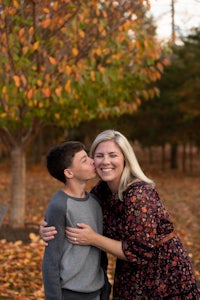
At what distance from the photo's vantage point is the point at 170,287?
314 centimetres

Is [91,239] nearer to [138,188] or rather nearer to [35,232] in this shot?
[138,188]

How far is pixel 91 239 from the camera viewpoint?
9.79 ft

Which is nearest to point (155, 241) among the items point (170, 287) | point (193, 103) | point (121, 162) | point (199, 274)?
point (170, 287)

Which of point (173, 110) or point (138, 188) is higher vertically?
point (173, 110)

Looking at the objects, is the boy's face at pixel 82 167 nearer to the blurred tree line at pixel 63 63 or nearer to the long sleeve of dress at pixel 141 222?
the long sleeve of dress at pixel 141 222

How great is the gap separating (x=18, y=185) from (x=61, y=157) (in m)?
6.79

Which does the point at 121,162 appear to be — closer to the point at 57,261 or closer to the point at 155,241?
the point at 155,241

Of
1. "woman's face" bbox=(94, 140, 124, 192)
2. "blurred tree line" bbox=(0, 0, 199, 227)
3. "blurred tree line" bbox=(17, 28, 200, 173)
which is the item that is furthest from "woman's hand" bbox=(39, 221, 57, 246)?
"blurred tree line" bbox=(17, 28, 200, 173)

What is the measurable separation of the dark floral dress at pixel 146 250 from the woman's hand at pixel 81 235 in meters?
0.21

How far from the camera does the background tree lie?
755cm

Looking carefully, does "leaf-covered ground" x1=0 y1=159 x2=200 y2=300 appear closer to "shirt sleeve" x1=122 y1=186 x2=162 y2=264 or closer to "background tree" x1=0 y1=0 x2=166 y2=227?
"background tree" x1=0 y1=0 x2=166 y2=227

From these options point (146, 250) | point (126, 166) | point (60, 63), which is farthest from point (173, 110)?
point (146, 250)

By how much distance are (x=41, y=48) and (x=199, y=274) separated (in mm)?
4407

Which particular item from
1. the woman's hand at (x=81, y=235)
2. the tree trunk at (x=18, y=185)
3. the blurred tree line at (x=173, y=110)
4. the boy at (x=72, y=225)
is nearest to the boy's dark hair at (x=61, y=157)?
the boy at (x=72, y=225)
